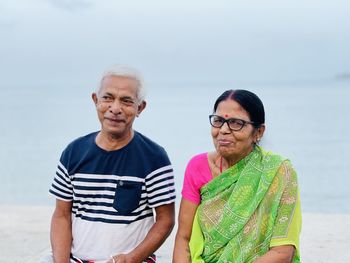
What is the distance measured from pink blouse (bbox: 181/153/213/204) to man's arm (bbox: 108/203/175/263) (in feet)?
0.64

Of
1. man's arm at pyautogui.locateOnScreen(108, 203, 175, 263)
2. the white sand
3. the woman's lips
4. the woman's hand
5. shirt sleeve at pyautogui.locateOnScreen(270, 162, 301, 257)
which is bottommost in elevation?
the white sand

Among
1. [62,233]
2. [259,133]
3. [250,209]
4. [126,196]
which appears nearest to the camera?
[250,209]

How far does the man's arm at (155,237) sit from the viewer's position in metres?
3.57

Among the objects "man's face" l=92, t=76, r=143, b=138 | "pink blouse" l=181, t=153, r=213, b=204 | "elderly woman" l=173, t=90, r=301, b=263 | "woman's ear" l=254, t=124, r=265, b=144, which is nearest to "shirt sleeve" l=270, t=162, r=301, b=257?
"elderly woman" l=173, t=90, r=301, b=263

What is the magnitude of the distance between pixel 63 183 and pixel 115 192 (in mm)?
294

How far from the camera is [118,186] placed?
3629 millimetres

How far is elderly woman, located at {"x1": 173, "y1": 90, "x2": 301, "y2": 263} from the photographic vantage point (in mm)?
3365

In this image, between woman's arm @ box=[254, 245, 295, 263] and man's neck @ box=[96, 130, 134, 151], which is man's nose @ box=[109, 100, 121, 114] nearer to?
man's neck @ box=[96, 130, 134, 151]

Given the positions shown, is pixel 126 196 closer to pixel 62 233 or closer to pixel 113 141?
pixel 113 141

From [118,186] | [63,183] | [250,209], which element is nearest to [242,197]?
[250,209]

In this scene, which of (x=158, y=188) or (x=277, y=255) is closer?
(x=277, y=255)

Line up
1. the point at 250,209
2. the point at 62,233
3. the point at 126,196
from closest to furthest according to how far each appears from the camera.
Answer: the point at 250,209, the point at 126,196, the point at 62,233

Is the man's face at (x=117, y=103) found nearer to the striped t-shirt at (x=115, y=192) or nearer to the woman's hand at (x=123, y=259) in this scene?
the striped t-shirt at (x=115, y=192)

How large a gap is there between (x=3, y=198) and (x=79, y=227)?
8906 mm
